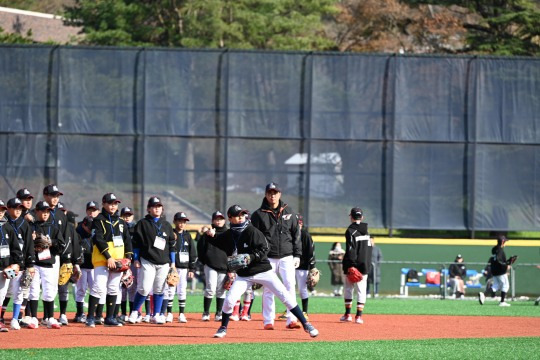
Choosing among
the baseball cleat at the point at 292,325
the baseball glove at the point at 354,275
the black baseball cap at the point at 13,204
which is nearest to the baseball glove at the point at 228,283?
the baseball cleat at the point at 292,325

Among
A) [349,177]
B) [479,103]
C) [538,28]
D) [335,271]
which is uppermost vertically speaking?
[538,28]

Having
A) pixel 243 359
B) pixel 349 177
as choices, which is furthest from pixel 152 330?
pixel 349 177

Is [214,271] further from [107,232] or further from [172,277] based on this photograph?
[107,232]

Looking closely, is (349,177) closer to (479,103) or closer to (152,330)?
(479,103)

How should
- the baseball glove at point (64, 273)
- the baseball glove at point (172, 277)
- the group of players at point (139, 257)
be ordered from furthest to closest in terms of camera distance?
the baseball glove at point (172, 277) < the baseball glove at point (64, 273) < the group of players at point (139, 257)

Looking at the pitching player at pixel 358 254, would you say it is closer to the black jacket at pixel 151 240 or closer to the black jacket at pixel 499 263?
the black jacket at pixel 151 240

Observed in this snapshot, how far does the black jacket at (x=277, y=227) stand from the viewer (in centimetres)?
1445

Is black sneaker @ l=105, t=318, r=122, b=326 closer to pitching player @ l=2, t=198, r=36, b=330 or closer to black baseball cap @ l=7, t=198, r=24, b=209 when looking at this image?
pitching player @ l=2, t=198, r=36, b=330

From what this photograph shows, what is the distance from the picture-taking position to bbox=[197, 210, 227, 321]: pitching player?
1711 cm

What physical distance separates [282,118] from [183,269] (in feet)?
43.8

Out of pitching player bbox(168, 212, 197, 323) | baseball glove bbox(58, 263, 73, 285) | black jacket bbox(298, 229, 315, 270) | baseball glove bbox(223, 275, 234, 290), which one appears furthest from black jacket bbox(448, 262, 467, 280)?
baseball glove bbox(58, 263, 73, 285)

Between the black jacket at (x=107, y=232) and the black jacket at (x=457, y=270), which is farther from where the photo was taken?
the black jacket at (x=457, y=270)

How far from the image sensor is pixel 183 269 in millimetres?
17203

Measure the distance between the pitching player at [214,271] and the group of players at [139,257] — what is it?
0.02 meters
